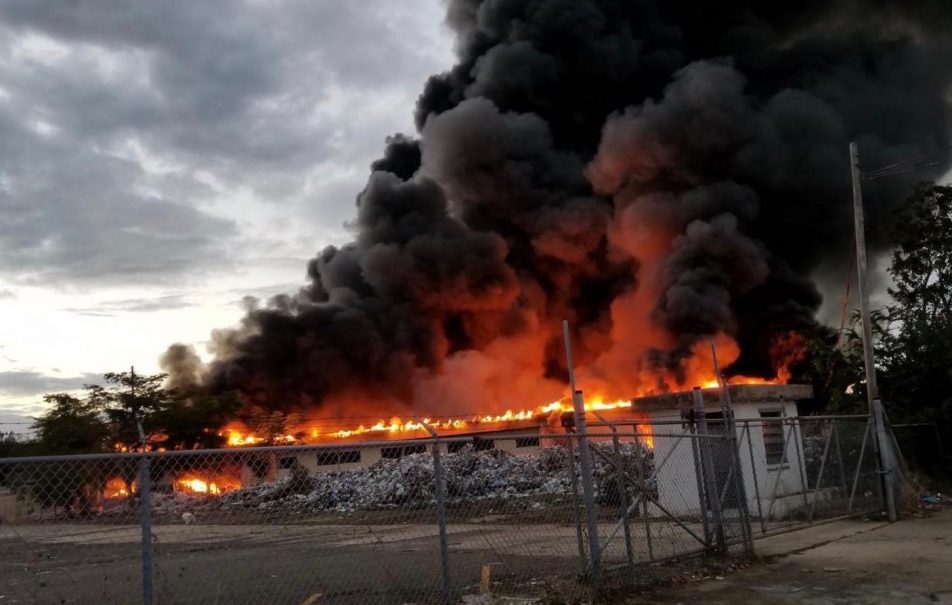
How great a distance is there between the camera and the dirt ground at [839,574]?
746 cm

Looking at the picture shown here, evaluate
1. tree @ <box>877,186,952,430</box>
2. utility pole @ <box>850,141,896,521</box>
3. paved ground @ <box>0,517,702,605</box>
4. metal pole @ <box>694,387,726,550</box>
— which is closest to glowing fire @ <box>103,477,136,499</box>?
paved ground @ <box>0,517,702,605</box>

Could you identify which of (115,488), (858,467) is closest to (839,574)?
(858,467)

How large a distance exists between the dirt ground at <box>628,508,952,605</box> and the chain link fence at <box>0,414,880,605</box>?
20.8 inches

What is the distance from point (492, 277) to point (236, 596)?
39.1m

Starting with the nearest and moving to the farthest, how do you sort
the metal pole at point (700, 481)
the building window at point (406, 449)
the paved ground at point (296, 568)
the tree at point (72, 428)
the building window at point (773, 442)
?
the building window at point (406, 449) < the paved ground at point (296, 568) < the metal pole at point (700, 481) < the building window at point (773, 442) < the tree at point (72, 428)

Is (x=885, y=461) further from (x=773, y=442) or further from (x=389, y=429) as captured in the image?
(x=389, y=429)

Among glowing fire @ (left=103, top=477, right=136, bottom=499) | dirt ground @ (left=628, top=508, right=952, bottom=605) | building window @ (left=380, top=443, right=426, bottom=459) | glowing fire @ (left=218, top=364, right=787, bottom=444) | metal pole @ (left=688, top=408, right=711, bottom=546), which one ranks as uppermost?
glowing fire @ (left=218, top=364, right=787, bottom=444)

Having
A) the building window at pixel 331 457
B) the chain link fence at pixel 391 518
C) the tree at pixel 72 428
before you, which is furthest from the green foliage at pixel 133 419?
the chain link fence at pixel 391 518

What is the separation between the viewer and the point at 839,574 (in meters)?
8.60

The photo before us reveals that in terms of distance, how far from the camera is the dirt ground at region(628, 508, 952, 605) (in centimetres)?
746

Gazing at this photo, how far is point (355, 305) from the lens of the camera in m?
50.0

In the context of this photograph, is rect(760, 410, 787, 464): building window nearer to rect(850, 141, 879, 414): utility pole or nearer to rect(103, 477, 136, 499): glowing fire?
rect(850, 141, 879, 414): utility pole

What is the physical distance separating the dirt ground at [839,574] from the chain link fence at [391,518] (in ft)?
1.73

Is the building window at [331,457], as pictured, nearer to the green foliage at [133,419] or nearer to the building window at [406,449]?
the building window at [406,449]
